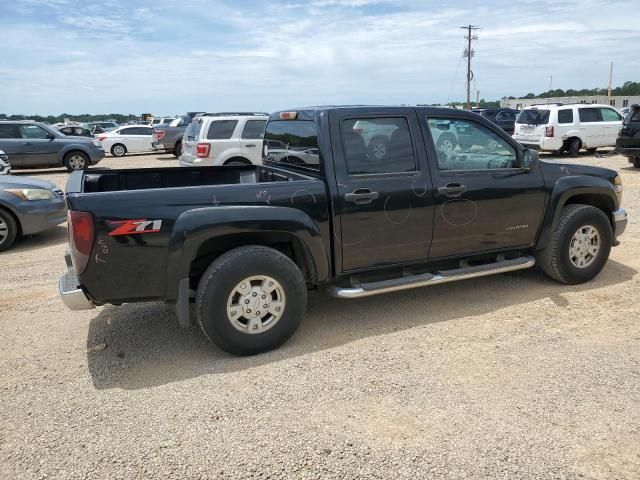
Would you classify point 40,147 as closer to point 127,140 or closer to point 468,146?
point 127,140

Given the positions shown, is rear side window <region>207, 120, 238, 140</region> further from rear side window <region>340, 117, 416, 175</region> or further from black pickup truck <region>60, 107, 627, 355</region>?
rear side window <region>340, 117, 416, 175</region>

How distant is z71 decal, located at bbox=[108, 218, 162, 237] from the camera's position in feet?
11.0

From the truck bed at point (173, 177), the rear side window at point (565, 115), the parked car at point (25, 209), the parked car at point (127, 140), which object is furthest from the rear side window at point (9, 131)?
the rear side window at point (565, 115)

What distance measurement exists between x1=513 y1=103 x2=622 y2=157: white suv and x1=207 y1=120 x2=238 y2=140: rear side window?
10247 mm

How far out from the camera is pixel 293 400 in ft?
10.5

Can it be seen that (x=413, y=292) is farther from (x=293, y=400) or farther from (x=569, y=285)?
(x=293, y=400)

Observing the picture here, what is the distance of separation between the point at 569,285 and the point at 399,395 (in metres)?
2.71

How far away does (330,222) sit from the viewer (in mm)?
3908

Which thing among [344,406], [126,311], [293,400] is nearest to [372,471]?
[344,406]

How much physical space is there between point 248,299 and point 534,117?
16.2m

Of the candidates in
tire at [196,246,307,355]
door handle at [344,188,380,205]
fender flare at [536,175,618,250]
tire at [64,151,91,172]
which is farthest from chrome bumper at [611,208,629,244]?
tire at [64,151,91,172]

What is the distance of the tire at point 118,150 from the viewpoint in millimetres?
24069

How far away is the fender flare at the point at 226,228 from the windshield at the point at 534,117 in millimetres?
15436

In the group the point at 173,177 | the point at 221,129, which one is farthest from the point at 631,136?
the point at 173,177
